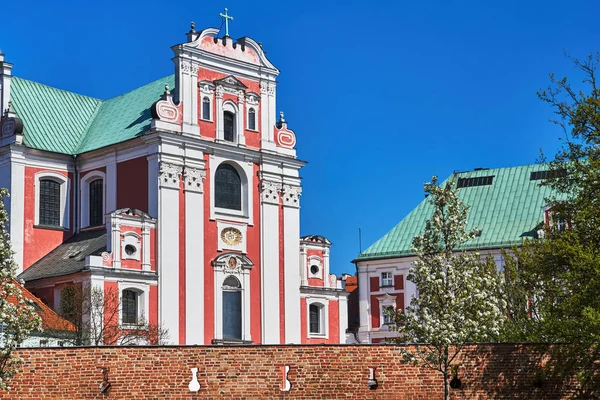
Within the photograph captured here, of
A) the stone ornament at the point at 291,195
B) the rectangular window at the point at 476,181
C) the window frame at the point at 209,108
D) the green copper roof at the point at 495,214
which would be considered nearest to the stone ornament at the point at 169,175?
the window frame at the point at 209,108

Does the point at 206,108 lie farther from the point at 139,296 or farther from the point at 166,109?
the point at 139,296

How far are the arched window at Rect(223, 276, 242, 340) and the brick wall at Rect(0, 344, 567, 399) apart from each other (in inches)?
948

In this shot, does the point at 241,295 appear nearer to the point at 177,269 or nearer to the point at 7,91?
the point at 177,269

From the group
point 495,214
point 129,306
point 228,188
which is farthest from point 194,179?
point 495,214

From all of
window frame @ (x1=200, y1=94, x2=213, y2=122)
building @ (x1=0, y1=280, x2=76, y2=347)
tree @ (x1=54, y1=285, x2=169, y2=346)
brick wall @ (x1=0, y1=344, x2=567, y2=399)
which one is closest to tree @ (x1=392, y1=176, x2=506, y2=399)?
brick wall @ (x1=0, y1=344, x2=567, y2=399)

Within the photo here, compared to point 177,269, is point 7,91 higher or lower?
higher

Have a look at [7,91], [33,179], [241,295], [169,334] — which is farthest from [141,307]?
[7,91]

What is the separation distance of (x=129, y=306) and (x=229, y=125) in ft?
36.7

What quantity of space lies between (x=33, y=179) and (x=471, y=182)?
30515 millimetres

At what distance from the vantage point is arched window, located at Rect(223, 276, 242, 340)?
53281mm

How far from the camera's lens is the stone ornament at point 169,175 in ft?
170

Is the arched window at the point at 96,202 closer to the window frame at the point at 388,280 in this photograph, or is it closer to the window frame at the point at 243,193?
the window frame at the point at 243,193

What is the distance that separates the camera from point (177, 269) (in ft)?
169

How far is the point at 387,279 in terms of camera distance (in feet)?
229
